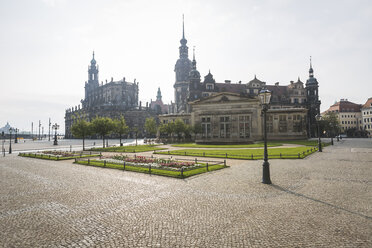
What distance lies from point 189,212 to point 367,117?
393 feet

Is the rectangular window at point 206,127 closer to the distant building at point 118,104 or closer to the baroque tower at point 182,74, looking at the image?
the baroque tower at point 182,74

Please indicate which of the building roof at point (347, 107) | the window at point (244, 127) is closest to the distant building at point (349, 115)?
the building roof at point (347, 107)

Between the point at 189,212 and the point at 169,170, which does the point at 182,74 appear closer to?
the point at 169,170

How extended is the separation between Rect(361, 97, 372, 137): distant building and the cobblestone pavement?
10739 centimetres

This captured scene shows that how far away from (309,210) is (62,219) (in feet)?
29.9

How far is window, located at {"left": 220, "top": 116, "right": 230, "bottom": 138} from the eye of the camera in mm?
59309

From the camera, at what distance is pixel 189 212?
8062 millimetres

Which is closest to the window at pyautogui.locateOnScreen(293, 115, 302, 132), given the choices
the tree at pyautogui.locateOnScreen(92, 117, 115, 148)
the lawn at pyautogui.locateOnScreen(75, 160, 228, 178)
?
the tree at pyautogui.locateOnScreen(92, 117, 115, 148)

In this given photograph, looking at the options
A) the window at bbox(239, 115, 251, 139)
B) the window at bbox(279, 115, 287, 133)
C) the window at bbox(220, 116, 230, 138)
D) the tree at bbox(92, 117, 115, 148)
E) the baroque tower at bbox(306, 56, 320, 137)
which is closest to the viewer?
the tree at bbox(92, 117, 115, 148)

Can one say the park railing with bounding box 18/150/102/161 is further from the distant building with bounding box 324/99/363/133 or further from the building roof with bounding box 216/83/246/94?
the distant building with bounding box 324/99/363/133

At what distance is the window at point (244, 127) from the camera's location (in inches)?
2282

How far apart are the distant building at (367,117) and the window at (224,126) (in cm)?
7620

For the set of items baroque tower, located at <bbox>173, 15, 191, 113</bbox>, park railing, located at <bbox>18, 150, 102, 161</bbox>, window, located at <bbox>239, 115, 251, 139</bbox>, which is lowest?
park railing, located at <bbox>18, 150, 102, 161</bbox>

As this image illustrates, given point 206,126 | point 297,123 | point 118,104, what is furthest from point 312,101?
point 118,104
